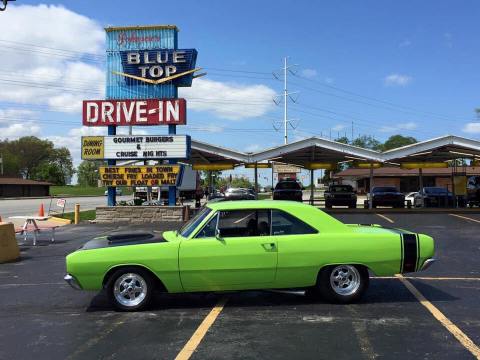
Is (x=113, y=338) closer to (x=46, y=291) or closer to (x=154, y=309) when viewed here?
(x=154, y=309)

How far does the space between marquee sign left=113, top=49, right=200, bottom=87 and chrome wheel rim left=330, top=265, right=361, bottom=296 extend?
53.6 feet

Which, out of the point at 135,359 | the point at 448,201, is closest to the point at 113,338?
the point at 135,359

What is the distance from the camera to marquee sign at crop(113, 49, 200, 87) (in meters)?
21.8

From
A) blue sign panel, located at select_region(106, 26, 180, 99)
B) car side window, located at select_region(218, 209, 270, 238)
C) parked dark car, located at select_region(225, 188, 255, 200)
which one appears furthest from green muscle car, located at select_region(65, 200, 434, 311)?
parked dark car, located at select_region(225, 188, 255, 200)

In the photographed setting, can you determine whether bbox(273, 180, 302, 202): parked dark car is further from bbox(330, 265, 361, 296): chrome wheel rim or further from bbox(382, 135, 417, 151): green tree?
bbox(382, 135, 417, 151): green tree

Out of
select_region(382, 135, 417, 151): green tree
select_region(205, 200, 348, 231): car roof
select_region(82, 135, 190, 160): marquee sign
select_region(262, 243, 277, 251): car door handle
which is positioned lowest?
select_region(262, 243, 277, 251): car door handle

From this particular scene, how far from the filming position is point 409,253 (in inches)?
275

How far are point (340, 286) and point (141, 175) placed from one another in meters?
15.6

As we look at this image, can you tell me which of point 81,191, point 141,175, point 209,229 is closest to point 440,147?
point 141,175

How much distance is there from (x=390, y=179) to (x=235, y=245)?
56.0 meters

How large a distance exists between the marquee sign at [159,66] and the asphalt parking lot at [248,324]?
14429 mm

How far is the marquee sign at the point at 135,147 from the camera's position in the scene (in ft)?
69.3

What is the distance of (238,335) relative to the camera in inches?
223

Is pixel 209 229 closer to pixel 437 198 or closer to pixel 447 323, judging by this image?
pixel 447 323
